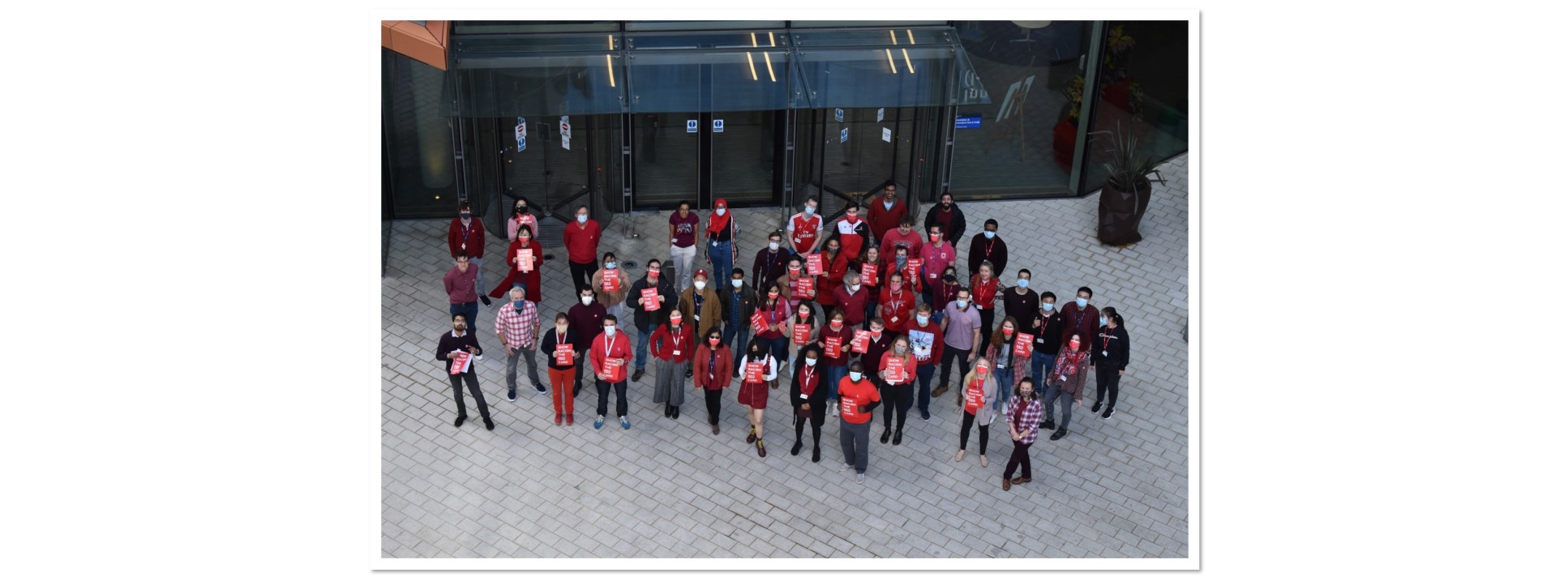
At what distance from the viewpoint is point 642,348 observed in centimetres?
1745

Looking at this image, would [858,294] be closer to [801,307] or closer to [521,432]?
[801,307]

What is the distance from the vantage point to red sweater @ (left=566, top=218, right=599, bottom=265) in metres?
18.1

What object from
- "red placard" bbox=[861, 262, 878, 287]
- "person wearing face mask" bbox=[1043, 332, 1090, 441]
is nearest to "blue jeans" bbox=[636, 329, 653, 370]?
"red placard" bbox=[861, 262, 878, 287]

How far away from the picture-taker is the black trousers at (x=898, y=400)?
16281 millimetres

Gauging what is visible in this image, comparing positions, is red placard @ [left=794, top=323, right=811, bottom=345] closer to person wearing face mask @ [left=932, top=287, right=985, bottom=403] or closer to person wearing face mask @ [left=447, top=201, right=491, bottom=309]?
person wearing face mask @ [left=932, top=287, right=985, bottom=403]

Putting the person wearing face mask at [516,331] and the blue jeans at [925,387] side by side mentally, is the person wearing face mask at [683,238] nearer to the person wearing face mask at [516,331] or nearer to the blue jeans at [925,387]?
the person wearing face mask at [516,331]

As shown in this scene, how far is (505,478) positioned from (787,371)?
3222mm

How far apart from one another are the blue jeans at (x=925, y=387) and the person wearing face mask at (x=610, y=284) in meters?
3.06

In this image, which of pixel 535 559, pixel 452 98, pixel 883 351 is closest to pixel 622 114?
pixel 452 98

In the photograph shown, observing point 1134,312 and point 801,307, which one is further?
point 1134,312

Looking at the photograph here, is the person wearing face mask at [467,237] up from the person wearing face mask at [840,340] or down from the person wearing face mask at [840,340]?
up

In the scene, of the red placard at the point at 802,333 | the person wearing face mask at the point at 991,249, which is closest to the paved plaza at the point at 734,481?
the red placard at the point at 802,333

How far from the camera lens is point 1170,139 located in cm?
2225

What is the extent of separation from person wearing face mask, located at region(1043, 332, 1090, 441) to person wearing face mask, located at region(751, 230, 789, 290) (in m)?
2.91
